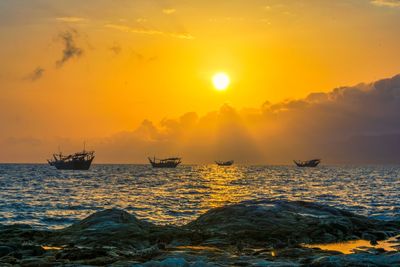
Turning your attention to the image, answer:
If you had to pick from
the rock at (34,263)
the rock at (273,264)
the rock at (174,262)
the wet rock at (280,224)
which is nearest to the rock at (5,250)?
the rock at (34,263)

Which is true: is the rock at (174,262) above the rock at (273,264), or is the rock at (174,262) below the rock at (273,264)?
above

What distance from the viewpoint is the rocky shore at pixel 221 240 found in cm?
1634

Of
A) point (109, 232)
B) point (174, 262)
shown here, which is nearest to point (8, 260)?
point (174, 262)

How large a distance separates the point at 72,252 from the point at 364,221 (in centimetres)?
1791

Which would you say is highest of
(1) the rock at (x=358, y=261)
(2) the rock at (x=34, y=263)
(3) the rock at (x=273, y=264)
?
(1) the rock at (x=358, y=261)

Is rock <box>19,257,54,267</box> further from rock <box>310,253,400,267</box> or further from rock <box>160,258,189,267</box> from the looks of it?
rock <box>310,253,400,267</box>

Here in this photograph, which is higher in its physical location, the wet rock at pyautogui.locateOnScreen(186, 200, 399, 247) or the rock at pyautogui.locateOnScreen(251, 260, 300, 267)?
the wet rock at pyautogui.locateOnScreen(186, 200, 399, 247)

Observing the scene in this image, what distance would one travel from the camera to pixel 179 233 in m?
23.1

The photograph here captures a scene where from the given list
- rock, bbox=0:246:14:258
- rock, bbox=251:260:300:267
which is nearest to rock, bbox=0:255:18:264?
rock, bbox=0:246:14:258

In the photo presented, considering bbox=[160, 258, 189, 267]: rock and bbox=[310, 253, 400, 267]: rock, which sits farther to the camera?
bbox=[310, 253, 400, 267]: rock

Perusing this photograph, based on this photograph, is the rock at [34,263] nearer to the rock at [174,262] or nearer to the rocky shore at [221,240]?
the rocky shore at [221,240]

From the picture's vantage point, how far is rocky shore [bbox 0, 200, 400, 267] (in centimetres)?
1634

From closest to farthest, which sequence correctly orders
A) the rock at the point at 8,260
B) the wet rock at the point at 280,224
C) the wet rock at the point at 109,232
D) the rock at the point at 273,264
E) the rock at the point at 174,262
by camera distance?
the rock at the point at 174,262, the rock at the point at 273,264, the rock at the point at 8,260, the wet rock at the point at 109,232, the wet rock at the point at 280,224

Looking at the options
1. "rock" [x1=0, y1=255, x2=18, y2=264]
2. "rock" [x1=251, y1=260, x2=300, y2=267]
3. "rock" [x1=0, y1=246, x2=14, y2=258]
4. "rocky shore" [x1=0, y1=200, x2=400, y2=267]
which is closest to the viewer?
"rock" [x1=251, y1=260, x2=300, y2=267]
